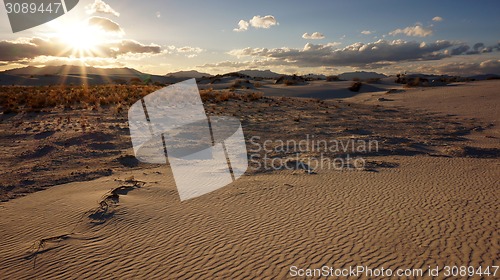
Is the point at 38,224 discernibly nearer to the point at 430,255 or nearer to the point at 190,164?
the point at 190,164

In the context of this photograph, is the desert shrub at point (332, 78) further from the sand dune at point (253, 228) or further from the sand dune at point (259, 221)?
the sand dune at point (253, 228)

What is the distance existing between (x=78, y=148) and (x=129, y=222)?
8542mm

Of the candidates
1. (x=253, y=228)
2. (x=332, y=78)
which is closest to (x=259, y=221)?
(x=253, y=228)

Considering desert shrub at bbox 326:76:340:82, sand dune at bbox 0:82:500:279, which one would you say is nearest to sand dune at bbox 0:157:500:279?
sand dune at bbox 0:82:500:279

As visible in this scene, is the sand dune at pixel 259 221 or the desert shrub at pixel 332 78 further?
the desert shrub at pixel 332 78

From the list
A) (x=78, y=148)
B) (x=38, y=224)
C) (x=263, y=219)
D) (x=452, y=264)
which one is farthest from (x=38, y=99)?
(x=452, y=264)

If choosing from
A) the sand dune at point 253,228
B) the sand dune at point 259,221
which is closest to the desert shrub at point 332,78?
the sand dune at point 259,221

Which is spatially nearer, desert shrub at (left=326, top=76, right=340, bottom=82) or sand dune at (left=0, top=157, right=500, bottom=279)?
sand dune at (left=0, top=157, right=500, bottom=279)

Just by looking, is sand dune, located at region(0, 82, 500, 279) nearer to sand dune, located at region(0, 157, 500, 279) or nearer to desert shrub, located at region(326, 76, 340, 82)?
sand dune, located at region(0, 157, 500, 279)

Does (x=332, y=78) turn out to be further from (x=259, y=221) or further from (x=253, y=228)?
(x=253, y=228)

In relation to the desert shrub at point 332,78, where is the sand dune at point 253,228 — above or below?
below

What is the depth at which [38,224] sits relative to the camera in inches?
309

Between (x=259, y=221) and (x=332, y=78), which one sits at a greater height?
(x=332, y=78)

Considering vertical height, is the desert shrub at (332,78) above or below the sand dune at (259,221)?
above
